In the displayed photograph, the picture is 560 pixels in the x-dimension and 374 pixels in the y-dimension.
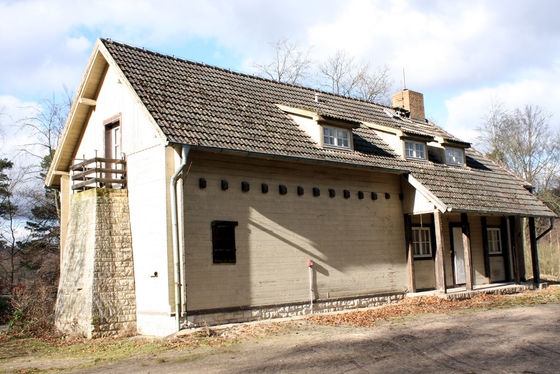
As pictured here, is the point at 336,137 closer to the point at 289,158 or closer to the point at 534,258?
the point at 289,158

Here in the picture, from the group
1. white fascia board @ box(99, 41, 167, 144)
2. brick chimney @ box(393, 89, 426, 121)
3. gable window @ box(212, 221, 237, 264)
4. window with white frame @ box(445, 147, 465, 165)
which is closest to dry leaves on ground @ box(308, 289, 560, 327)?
gable window @ box(212, 221, 237, 264)

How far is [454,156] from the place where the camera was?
2194cm

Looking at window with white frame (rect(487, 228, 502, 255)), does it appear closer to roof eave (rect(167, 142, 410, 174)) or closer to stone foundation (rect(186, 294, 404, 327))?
stone foundation (rect(186, 294, 404, 327))

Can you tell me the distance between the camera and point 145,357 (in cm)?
1100

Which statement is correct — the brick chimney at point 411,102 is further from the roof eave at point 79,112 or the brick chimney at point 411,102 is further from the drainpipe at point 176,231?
the drainpipe at point 176,231

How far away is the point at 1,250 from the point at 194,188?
28.1m

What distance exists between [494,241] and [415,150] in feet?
18.3

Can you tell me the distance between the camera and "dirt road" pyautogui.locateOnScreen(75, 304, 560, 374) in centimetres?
938

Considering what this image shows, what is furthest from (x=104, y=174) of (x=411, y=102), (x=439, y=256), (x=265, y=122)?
(x=411, y=102)

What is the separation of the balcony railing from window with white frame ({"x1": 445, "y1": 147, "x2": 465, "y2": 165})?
1202 centimetres

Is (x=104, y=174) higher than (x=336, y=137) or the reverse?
the reverse

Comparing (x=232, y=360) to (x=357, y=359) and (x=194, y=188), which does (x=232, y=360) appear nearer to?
(x=357, y=359)

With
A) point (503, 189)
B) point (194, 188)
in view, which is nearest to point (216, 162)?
point (194, 188)

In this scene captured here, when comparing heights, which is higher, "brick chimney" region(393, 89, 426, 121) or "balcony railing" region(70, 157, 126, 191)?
"brick chimney" region(393, 89, 426, 121)
